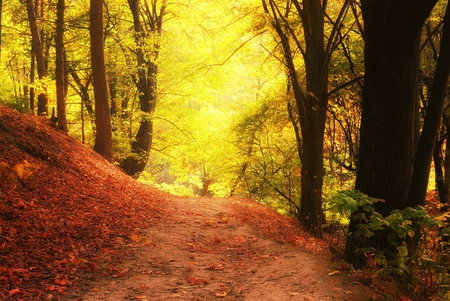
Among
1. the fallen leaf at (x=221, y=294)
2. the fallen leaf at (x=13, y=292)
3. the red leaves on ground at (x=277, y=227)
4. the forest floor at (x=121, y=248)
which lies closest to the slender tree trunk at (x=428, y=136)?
the forest floor at (x=121, y=248)

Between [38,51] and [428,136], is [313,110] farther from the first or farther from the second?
[38,51]

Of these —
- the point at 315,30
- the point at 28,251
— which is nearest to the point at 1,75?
the point at 315,30

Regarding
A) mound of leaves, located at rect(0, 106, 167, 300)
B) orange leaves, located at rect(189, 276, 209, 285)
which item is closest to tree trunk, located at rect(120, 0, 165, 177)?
mound of leaves, located at rect(0, 106, 167, 300)

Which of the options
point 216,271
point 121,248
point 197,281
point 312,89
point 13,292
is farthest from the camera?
point 312,89

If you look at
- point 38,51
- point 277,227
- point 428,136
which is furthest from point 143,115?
point 428,136

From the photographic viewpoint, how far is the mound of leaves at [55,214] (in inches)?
187

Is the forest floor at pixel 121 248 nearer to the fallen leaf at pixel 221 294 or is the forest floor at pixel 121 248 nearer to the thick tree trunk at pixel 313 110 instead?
the fallen leaf at pixel 221 294

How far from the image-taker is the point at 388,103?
5.77 meters

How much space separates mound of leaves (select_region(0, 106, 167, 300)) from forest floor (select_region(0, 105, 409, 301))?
19mm

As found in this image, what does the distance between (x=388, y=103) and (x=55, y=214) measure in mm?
5413

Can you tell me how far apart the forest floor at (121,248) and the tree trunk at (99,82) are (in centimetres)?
308

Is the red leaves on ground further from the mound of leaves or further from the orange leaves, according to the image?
the orange leaves

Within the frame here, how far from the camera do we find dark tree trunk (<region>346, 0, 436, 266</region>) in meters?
5.59

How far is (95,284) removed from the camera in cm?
489
